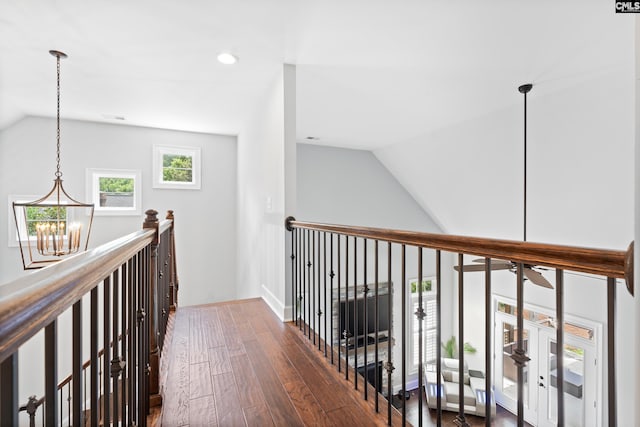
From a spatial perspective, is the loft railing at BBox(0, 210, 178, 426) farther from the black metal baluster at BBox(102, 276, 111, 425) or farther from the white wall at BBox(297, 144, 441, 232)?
the white wall at BBox(297, 144, 441, 232)

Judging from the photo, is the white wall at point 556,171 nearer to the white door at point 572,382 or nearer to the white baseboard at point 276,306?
the white door at point 572,382

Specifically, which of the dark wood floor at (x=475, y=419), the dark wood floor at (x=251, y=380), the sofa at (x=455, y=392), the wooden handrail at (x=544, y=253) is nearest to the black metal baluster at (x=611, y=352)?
the wooden handrail at (x=544, y=253)

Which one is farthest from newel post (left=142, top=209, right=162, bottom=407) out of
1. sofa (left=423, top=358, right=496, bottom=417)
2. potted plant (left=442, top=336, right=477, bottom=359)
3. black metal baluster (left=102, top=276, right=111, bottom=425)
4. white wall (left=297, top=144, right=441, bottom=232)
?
potted plant (left=442, top=336, right=477, bottom=359)

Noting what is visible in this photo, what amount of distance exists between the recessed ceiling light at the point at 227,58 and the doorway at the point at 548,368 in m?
5.37

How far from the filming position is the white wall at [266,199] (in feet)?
9.53

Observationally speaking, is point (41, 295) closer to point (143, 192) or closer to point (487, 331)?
point (487, 331)

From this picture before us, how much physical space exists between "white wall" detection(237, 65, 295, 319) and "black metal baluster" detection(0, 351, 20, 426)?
2.48 metres

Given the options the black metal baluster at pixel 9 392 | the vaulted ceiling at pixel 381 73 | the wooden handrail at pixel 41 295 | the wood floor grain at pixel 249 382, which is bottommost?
the wood floor grain at pixel 249 382

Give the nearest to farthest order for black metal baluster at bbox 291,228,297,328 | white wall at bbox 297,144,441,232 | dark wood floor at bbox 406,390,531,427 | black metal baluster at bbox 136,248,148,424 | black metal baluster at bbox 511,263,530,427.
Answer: black metal baluster at bbox 511,263,530,427, black metal baluster at bbox 136,248,148,424, black metal baluster at bbox 291,228,297,328, dark wood floor at bbox 406,390,531,427, white wall at bbox 297,144,441,232

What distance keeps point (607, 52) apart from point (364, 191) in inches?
168

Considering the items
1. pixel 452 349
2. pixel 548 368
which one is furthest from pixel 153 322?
pixel 452 349

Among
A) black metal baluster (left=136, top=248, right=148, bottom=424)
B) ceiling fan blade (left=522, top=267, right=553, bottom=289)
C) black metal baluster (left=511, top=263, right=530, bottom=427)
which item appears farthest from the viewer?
ceiling fan blade (left=522, top=267, right=553, bottom=289)

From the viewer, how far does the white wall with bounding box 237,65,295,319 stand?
2.91 meters

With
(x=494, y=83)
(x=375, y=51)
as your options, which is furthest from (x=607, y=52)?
(x=375, y=51)
